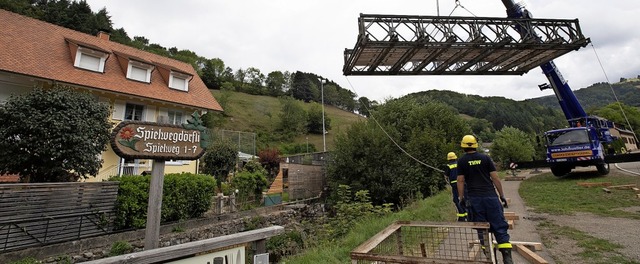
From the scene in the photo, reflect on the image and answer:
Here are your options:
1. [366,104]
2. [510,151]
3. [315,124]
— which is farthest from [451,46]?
[315,124]

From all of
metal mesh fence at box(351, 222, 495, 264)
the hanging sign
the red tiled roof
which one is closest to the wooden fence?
the red tiled roof

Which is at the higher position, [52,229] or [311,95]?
[311,95]

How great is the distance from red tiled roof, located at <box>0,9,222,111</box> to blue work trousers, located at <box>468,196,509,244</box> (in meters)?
16.1

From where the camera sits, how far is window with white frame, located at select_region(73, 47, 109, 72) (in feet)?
47.1

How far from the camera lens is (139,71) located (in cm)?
1638

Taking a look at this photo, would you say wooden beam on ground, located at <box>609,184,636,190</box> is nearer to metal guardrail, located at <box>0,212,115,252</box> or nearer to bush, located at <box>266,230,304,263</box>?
bush, located at <box>266,230,304,263</box>

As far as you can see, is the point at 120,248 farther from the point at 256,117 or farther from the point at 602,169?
the point at 256,117

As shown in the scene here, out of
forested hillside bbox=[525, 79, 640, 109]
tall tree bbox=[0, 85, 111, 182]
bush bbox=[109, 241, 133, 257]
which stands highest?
forested hillside bbox=[525, 79, 640, 109]

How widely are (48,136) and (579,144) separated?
72.9ft

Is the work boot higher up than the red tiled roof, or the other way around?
the red tiled roof

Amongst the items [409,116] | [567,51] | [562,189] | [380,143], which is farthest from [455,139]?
[567,51]

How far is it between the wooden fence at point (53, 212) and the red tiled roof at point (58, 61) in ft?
21.8

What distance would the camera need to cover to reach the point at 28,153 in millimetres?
9266

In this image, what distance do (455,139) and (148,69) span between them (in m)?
20.1
